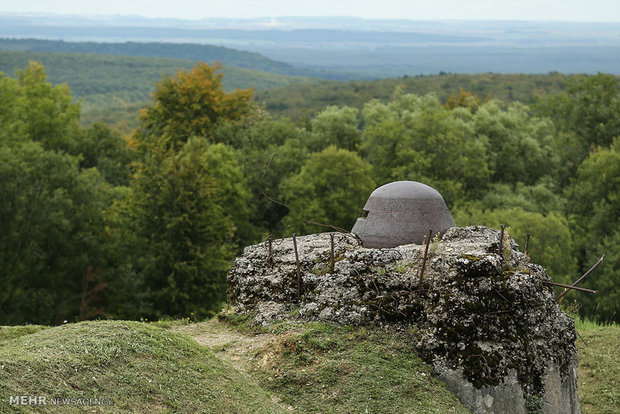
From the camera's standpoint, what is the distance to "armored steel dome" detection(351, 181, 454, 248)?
1783 centimetres

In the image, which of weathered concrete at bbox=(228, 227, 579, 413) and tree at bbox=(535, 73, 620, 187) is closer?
weathered concrete at bbox=(228, 227, 579, 413)

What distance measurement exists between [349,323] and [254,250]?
13.6 feet

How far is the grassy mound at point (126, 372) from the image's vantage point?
28.9 ft

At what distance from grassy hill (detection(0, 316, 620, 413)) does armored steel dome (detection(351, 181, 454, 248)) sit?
4.51m

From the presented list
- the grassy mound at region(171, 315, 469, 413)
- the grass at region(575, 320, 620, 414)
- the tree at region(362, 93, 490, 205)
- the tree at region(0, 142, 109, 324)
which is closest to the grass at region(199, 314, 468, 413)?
the grassy mound at region(171, 315, 469, 413)

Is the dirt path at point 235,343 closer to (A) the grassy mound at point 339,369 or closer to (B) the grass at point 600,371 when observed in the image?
(A) the grassy mound at point 339,369

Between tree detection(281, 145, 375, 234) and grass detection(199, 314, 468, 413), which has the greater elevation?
grass detection(199, 314, 468, 413)

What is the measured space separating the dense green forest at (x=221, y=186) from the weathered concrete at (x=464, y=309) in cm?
2183

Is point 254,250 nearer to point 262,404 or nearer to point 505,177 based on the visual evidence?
point 262,404

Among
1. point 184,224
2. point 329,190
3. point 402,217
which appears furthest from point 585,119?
point 402,217

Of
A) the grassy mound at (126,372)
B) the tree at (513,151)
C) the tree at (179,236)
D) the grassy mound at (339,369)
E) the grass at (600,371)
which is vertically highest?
the grassy mound at (126,372)

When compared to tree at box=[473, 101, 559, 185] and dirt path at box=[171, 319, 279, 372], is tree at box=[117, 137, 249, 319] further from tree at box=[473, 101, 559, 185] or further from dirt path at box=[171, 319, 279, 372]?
tree at box=[473, 101, 559, 185]

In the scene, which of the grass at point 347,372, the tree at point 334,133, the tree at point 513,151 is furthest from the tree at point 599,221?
the grass at point 347,372

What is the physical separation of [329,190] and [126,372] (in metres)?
36.8
